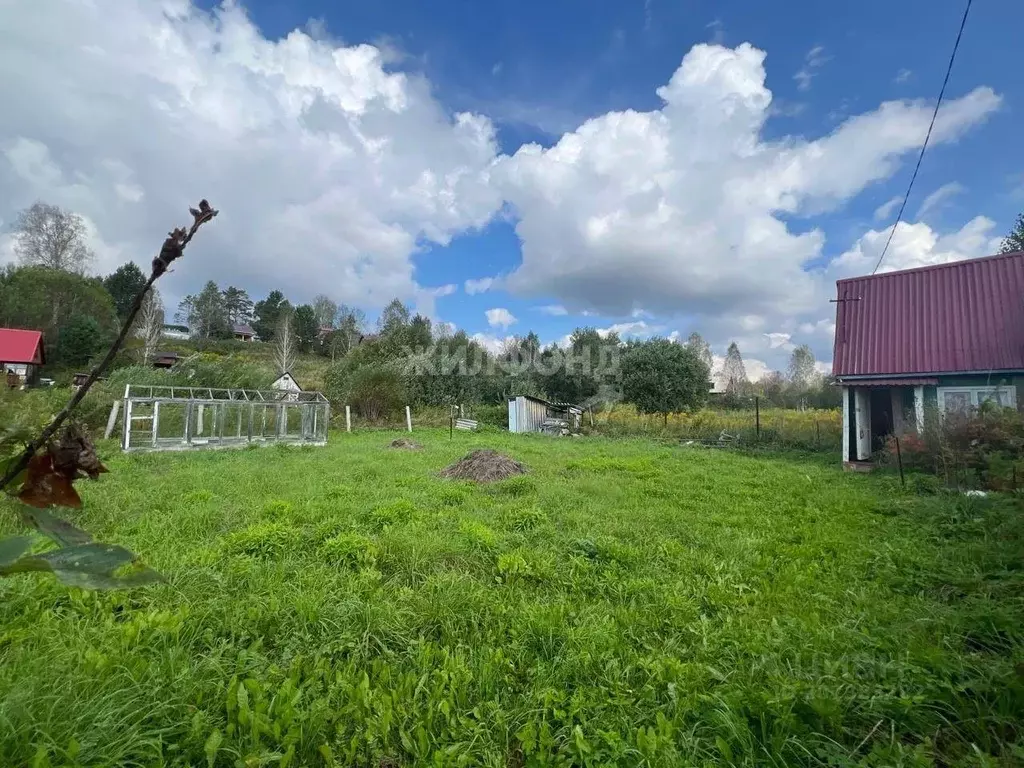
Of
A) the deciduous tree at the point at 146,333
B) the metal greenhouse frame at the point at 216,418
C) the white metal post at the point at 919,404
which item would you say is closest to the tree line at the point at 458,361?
the metal greenhouse frame at the point at 216,418

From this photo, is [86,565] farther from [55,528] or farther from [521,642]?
[521,642]

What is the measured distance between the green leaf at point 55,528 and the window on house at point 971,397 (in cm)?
1200

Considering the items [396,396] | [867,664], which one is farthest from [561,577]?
[396,396]

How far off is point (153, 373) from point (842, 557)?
1840 cm

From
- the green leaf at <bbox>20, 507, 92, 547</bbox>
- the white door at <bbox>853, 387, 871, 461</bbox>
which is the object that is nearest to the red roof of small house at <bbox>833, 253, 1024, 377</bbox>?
the white door at <bbox>853, 387, 871, 461</bbox>

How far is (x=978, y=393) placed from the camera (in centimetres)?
998

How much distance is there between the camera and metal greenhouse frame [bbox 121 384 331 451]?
11709 mm

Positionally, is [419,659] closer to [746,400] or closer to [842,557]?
[842,557]

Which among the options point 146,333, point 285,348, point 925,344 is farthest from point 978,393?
point 285,348

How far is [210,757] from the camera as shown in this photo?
6.39ft

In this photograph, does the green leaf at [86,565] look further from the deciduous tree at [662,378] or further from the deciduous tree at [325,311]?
the deciduous tree at [325,311]

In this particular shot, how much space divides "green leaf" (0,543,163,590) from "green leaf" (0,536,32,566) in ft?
0.04

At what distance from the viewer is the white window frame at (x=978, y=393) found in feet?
31.1

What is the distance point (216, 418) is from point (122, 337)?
1443 cm
